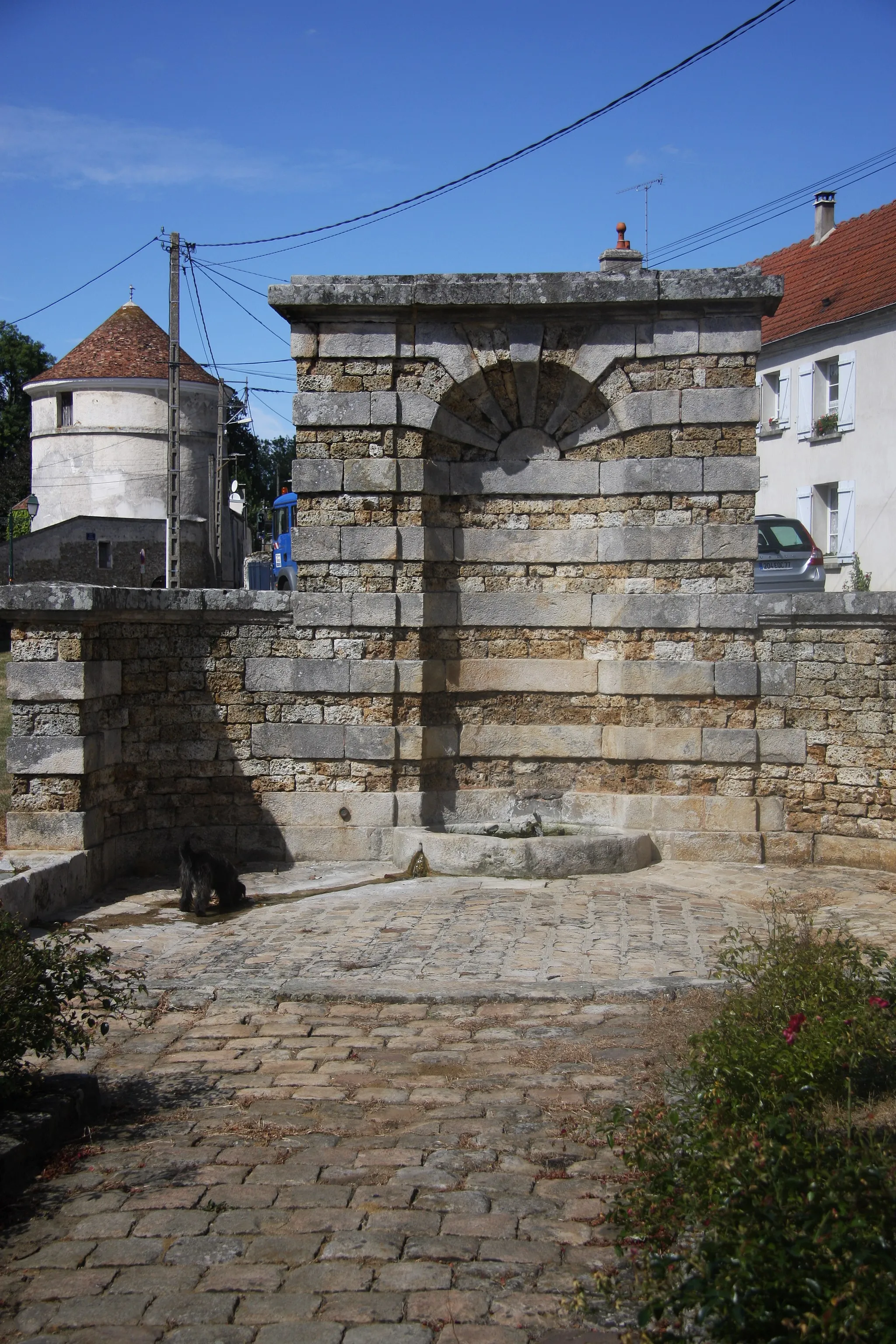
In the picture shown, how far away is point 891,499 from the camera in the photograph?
2320 cm

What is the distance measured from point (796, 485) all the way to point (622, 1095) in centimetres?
2296

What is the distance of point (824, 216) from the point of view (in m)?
26.5

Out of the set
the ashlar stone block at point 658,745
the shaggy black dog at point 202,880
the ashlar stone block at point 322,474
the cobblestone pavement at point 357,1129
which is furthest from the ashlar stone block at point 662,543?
the shaggy black dog at point 202,880

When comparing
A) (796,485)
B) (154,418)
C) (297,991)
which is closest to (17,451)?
(154,418)

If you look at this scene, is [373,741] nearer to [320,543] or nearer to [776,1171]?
[320,543]

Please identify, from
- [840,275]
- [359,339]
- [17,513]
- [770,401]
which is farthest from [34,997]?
[17,513]

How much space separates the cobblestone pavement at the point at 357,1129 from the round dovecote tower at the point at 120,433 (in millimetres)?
28634

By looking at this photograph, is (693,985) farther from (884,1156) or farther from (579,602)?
(579,602)

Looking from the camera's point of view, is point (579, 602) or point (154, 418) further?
point (154, 418)

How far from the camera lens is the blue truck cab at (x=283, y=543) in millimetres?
25328

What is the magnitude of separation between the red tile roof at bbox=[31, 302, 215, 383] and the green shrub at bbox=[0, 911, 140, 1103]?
33.6m

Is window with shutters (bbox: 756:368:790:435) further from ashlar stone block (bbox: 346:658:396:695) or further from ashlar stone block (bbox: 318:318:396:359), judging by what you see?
ashlar stone block (bbox: 346:658:396:695)

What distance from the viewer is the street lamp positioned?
29.8 metres

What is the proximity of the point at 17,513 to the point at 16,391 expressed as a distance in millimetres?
10070
